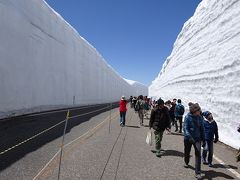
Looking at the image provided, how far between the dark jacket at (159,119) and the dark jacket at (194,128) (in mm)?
1894

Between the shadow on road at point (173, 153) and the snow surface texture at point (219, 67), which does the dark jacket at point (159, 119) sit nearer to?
the shadow on road at point (173, 153)

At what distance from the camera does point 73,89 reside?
36.8 meters

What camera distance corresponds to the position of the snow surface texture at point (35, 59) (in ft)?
61.5

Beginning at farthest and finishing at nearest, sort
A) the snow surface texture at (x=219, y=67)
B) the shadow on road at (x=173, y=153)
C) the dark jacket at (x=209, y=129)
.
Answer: the snow surface texture at (x=219, y=67) < the shadow on road at (x=173, y=153) < the dark jacket at (x=209, y=129)

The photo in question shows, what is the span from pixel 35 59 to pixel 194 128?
19.2 metres

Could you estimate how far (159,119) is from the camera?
8812 mm

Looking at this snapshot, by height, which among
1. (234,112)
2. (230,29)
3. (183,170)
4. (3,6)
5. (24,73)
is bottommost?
(183,170)

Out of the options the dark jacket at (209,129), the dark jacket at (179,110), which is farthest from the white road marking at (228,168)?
the dark jacket at (179,110)

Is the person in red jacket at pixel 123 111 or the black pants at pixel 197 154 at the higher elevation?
the person in red jacket at pixel 123 111

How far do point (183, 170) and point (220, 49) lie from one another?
9560 millimetres

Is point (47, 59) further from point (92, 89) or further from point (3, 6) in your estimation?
point (92, 89)

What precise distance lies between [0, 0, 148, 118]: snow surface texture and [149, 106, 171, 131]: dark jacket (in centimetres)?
477

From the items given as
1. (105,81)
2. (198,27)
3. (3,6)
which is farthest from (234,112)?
(105,81)

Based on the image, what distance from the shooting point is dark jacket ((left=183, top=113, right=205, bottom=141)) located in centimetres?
673
